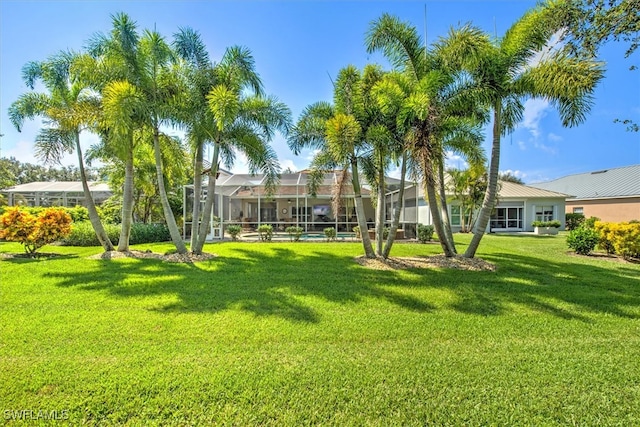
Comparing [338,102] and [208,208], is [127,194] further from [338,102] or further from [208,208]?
[338,102]

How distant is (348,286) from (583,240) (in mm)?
11493

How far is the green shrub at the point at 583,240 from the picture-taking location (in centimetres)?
1234

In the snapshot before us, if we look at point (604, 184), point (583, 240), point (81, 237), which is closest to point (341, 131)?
point (583, 240)

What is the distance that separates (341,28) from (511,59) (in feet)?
18.8

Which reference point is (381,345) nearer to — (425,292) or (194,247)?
(425,292)

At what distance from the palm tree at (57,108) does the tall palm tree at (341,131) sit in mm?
7104

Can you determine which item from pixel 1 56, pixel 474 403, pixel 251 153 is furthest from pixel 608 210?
pixel 1 56

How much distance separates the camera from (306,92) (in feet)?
41.2

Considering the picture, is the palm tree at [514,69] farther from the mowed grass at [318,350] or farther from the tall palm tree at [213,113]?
the tall palm tree at [213,113]

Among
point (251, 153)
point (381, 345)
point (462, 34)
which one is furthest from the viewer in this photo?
point (251, 153)

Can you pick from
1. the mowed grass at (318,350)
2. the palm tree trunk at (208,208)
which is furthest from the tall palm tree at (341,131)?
the mowed grass at (318,350)

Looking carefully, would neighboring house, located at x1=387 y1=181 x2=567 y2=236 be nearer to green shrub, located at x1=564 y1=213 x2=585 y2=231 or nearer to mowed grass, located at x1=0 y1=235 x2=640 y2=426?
green shrub, located at x1=564 y1=213 x2=585 y2=231

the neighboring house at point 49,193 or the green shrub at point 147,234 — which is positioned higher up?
the neighboring house at point 49,193

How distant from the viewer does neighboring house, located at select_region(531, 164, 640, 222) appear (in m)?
27.0
